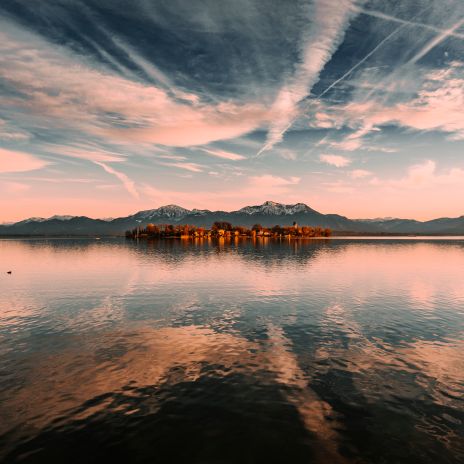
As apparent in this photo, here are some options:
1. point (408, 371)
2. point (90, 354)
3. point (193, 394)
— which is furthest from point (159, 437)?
point (408, 371)

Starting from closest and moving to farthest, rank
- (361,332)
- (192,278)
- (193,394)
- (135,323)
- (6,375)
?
(193,394)
(6,375)
(361,332)
(135,323)
(192,278)

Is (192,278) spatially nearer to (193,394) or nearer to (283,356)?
(283,356)

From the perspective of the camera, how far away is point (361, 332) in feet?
138

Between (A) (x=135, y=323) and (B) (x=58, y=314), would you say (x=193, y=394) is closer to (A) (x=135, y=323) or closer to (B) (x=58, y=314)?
(A) (x=135, y=323)

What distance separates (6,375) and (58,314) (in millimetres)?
23131

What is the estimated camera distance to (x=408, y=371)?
2995 cm

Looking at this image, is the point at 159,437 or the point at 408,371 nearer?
the point at 159,437

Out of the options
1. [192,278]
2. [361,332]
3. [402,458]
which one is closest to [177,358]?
[402,458]

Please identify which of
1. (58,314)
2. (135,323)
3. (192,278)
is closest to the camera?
(135,323)

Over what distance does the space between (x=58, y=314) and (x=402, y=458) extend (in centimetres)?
4908

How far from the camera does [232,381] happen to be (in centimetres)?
2806

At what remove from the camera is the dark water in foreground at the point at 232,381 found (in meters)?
20.0

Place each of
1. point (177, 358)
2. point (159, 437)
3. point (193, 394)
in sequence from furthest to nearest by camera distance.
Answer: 1. point (177, 358)
2. point (193, 394)
3. point (159, 437)

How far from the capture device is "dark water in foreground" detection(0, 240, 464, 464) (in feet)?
65.5
